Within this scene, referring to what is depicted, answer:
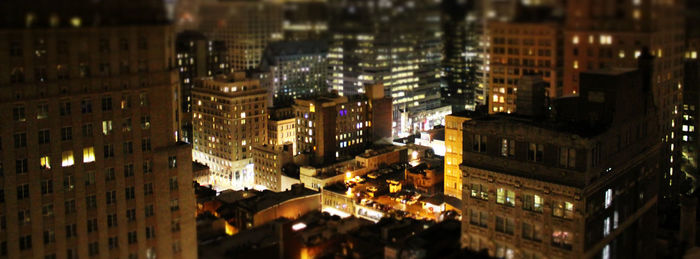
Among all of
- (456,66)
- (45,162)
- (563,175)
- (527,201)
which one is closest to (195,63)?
(456,66)

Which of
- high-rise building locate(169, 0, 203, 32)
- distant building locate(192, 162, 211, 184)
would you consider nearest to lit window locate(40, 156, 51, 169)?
high-rise building locate(169, 0, 203, 32)

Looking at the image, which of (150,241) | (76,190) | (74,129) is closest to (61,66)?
(74,129)

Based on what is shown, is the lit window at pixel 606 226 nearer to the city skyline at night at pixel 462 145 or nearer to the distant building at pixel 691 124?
the city skyline at night at pixel 462 145

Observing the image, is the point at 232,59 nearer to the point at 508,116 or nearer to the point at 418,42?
the point at 418,42

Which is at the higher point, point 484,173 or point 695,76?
point 695,76

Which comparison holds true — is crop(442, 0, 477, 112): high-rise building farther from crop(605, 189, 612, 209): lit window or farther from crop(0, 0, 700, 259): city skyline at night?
crop(605, 189, 612, 209): lit window
